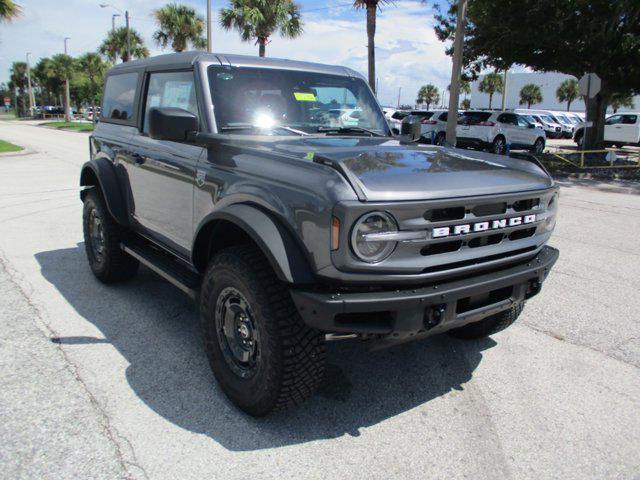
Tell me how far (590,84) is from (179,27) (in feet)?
85.2

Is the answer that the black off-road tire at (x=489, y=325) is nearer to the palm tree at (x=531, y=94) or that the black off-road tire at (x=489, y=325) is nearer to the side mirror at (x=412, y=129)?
the side mirror at (x=412, y=129)

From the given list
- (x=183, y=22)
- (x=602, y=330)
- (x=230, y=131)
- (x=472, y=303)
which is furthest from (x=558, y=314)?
(x=183, y=22)

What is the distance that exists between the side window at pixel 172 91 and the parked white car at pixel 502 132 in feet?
63.6

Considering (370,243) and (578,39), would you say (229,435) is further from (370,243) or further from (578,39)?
(578,39)

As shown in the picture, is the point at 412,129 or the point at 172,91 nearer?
the point at 172,91

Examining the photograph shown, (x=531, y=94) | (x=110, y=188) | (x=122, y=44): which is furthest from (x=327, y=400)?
(x=531, y=94)

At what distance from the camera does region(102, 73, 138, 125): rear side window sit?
4539mm

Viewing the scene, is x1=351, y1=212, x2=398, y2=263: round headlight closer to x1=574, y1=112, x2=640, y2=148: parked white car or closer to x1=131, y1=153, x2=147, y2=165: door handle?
x1=131, y1=153, x2=147, y2=165: door handle

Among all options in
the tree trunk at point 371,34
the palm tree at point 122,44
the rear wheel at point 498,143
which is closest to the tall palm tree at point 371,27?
the tree trunk at point 371,34

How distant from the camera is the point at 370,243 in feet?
7.94

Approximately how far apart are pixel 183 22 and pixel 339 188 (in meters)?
35.2

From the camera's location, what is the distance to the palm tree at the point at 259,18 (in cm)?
2677

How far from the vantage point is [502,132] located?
21.9 meters

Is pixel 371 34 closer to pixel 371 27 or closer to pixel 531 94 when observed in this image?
pixel 371 27
